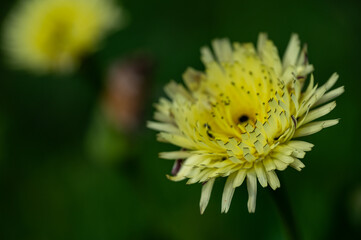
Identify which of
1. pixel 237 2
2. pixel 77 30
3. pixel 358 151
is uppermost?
pixel 237 2

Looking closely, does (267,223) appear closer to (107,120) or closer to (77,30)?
(107,120)

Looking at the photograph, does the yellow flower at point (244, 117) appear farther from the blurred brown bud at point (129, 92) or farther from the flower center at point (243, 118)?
the blurred brown bud at point (129, 92)

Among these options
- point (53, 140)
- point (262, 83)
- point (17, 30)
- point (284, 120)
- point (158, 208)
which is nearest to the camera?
point (284, 120)

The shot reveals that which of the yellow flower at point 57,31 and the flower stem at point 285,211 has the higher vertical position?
the yellow flower at point 57,31

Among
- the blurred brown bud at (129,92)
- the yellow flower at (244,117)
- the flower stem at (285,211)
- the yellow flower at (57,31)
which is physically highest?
the yellow flower at (57,31)

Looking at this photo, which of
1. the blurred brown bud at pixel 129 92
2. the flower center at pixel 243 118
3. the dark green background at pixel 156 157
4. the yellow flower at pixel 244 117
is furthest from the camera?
the blurred brown bud at pixel 129 92

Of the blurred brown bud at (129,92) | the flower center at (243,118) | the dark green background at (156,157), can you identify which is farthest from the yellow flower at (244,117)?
the blurred brown bud at (129,92)

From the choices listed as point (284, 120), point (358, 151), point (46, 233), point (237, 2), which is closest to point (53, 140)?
point (46, 233)

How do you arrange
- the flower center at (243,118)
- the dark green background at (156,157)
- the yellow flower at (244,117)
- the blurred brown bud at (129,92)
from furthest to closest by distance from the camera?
1. the blurred brown bud at (129,92)
2. the dark green background at (156,157)
3. the flower center at (243,118)
4. the yellow flower at (244,117)
